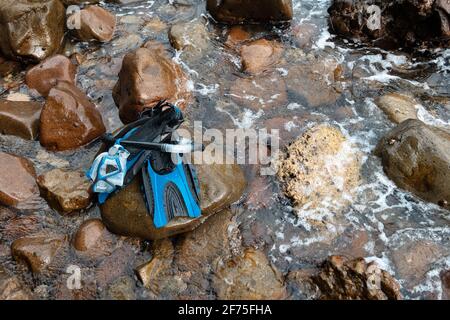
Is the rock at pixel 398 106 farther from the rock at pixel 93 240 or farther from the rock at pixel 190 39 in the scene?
the rock at pixel 93 240

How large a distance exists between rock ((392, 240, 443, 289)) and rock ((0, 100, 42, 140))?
497 cm

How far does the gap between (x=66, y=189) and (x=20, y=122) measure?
4.69 feet

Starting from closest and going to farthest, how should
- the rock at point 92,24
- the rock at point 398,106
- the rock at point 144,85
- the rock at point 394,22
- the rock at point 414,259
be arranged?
the rock at point 414,259 < the rock at point 144,85 < the rock at point 398,106 < the rock at point 394,22 < the rock at point 92,24

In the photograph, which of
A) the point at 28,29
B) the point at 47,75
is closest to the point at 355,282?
the point at 47,75

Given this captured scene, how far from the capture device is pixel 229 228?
496 centimetres

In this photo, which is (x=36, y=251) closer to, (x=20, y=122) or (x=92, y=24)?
(x=20, y=122)

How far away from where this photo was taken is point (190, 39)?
7.33 metres

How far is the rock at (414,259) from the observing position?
452 cm

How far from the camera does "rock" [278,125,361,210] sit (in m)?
5.19

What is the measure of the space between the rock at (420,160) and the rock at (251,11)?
3296 millimetres

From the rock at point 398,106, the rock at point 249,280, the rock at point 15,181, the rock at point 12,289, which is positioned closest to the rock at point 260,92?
the rock at point 398,106

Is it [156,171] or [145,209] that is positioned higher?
[156,171]

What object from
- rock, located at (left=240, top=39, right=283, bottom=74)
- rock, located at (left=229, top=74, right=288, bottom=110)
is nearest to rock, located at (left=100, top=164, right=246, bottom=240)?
rock, located at (left=229, top=74, right=288, bottom=110)

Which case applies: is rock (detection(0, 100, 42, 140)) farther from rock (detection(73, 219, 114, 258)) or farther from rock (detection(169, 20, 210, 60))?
rock (detection(169, 20, 210, 60))
